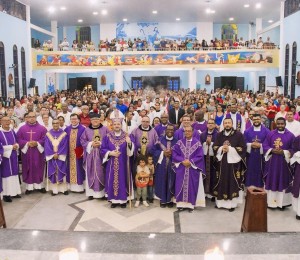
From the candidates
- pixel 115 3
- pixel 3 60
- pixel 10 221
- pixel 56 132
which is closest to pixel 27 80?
pixel 3 60

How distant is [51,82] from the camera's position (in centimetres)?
2977

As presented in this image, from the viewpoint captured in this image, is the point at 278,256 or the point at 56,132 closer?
the point at 278,256

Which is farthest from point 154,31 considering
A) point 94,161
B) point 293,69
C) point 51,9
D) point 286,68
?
point 94,161

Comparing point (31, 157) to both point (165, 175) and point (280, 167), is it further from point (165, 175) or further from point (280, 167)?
point (280, 167)

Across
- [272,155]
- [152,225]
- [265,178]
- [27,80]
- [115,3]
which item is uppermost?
[115,3]

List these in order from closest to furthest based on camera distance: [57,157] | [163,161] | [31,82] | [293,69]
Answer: [163,161]
[57,157]
[293,69]
[31,82]

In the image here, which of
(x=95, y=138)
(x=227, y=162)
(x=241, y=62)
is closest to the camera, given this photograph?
(x=227, y=162)

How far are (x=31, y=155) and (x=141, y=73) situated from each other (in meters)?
23.8

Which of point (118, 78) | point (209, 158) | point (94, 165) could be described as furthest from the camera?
point (118, 78)

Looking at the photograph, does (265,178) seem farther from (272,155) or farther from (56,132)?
(56,132)

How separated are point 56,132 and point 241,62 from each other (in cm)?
1757

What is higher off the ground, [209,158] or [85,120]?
[85,120]

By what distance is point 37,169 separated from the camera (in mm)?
8344

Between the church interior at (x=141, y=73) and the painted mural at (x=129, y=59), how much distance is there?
0.06 metres
